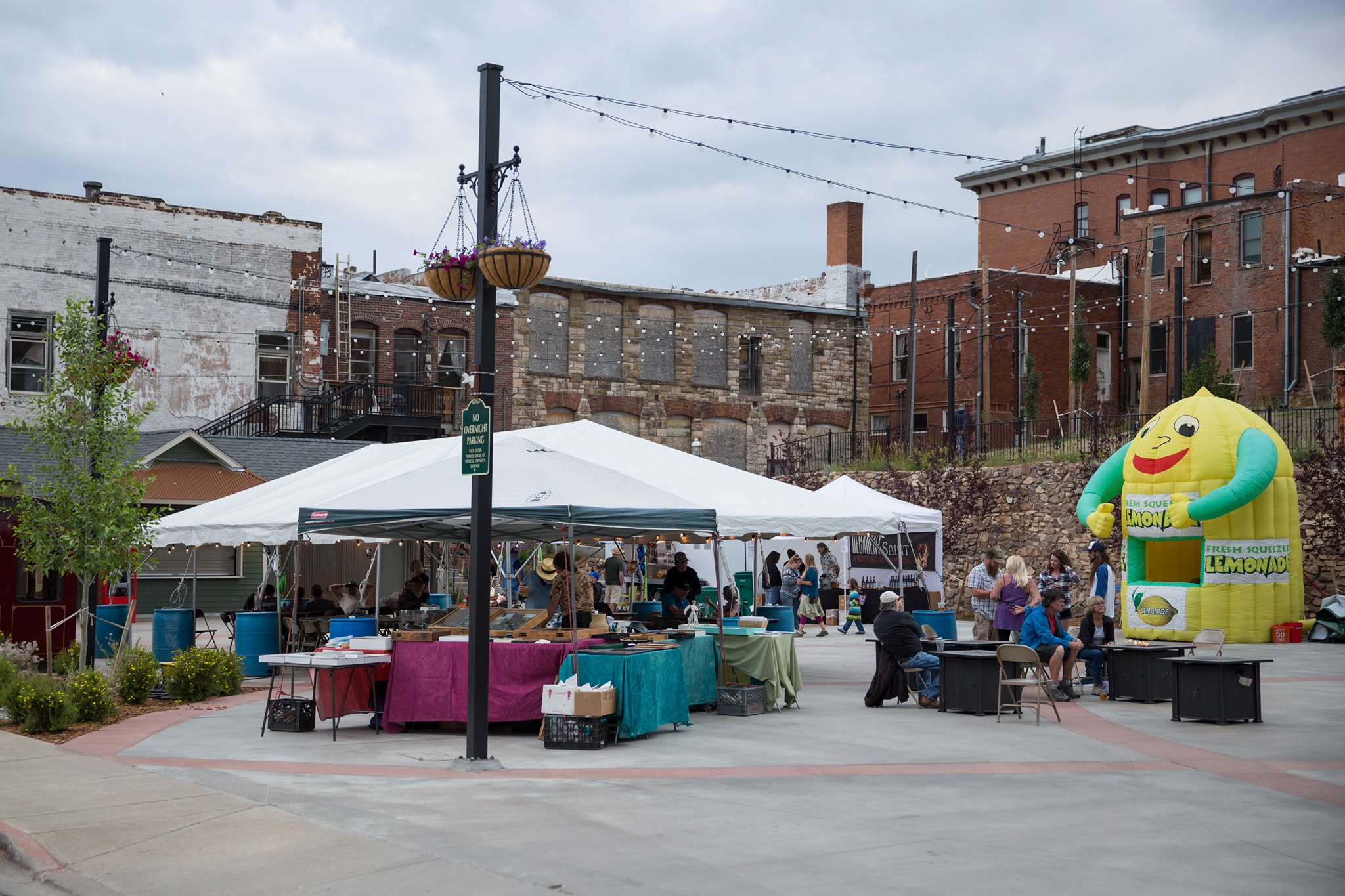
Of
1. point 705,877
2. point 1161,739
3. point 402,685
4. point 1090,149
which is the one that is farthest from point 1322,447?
point 1090,149

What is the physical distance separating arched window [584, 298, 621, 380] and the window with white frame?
1558 centimetres

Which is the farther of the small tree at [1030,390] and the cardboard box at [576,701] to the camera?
the small tree at [1030,390]

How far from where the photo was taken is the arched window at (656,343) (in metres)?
42.0

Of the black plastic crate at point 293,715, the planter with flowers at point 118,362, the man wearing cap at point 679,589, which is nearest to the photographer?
the black plastic crate at point 293,715

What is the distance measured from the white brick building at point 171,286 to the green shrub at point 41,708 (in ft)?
75.3

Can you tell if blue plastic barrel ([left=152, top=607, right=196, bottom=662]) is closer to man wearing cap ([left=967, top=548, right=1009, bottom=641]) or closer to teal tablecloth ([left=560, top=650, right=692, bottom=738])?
Answer: teal tablecloth ([left=560, top=650, right=692, bottom=738])

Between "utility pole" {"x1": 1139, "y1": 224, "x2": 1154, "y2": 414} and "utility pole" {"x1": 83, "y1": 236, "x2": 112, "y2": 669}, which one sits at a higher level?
"utility pole" {"x1": 1139, "y1": 224, "x2": 1154, "y2": 414}

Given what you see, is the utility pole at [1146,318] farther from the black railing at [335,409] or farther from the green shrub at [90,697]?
the green shrub at [90,697]

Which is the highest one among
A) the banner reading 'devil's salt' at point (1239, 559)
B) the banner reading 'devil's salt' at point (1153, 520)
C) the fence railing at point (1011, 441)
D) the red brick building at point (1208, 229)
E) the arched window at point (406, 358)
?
the red brick building at point (1208, 229)

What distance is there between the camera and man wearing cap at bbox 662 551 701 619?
1812cm

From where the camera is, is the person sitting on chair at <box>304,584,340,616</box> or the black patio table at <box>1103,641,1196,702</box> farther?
the person sitting on chair at <box>304,584,340,616</box>

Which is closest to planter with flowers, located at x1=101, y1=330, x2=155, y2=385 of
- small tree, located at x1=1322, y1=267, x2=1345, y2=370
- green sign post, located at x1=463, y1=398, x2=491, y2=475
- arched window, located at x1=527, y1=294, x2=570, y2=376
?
green sign post, located at x1=463, y1=398, x2=491, y2=475

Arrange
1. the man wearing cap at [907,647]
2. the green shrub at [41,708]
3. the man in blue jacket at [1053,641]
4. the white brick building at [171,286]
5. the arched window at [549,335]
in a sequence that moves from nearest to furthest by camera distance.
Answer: the green shrub at [41,708] → the man wearing cap at [907,647] → the man in blue jacket at [1053,641] → the white brick building at [171,286] → the arched window at [549,335]

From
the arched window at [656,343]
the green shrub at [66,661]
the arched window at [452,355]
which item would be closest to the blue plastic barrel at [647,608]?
the green shrub at [66,661]
